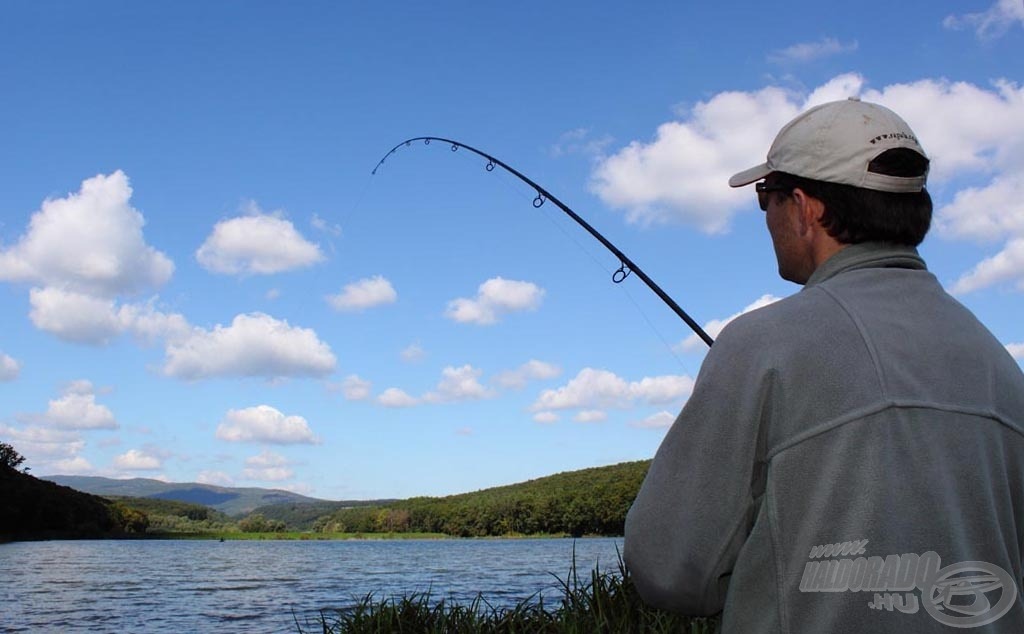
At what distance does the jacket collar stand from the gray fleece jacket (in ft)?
0.18

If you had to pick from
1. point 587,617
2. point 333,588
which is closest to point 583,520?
point 333,588

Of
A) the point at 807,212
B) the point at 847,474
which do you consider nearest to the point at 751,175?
the point at 807,212

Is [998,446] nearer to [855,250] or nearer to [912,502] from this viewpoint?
[912,502]

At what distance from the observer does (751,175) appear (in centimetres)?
168

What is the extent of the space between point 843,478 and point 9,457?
88.5m

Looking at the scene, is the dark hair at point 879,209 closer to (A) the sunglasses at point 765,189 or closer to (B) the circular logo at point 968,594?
(A) the sunglasses at point 765,189

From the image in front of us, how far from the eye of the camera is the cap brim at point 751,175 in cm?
164

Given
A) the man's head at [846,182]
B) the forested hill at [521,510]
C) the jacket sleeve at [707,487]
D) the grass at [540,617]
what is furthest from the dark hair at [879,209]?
the forested hill at [521,510]

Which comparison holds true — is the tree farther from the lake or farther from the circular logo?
the circular logo

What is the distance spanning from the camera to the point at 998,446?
4.43ft

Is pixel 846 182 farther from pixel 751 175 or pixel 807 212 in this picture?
pixel 751 175

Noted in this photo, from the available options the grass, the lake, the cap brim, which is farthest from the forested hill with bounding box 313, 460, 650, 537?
the cap brim

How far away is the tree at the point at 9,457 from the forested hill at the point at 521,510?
4958 centimetres

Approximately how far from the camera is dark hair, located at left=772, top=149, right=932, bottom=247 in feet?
4.89
